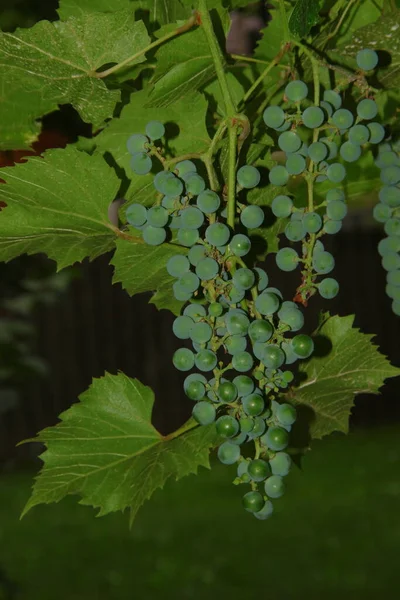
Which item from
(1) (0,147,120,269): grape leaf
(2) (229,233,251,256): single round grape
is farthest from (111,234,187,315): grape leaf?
(2) (229,233,251,256): single round grape

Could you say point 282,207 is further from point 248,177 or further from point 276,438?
point 276,438

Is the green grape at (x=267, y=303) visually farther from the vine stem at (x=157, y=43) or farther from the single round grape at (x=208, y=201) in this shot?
the vine stem at (x=157, y=43)

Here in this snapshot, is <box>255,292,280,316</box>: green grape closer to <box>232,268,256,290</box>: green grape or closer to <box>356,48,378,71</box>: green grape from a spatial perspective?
<box>232,268,256,290</box>: green grape

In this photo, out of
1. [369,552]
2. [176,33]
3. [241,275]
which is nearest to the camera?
[241,275]

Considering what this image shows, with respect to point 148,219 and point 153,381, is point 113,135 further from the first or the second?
point 153,381

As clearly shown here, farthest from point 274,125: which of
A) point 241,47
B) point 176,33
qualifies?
point 241,47
